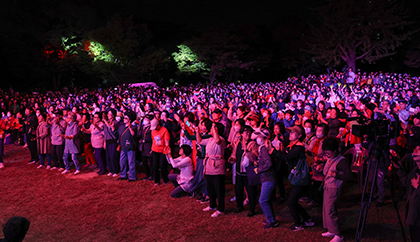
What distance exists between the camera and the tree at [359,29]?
1214 inches

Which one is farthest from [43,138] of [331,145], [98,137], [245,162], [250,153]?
[331,145]

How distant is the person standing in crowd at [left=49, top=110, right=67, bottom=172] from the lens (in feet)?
29.3

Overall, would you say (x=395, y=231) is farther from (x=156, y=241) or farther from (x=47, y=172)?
→ (x=47, y=172)

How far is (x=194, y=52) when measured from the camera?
36906 mm

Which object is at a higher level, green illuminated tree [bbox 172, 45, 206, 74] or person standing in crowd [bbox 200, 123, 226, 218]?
green illuminated tree [bbox 172, 45, 206, 74]

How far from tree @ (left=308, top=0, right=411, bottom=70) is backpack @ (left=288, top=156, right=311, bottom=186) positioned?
101 feet

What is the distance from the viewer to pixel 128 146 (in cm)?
761

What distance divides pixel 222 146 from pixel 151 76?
39104 millimetres

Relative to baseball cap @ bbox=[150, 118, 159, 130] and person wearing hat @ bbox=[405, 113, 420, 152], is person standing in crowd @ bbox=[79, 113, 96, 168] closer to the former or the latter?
baseball cap @ bbox=[150, 118, 159, 130]

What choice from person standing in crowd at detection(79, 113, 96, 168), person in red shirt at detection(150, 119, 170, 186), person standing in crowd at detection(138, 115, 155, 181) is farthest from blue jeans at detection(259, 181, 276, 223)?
person standing in crowd at detection(79, 113, 96, 168)

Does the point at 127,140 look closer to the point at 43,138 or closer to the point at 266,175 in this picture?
the point at 43,138

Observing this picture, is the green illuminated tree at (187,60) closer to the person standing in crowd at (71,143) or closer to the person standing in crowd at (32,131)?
the person standing in crowd at (32,131)

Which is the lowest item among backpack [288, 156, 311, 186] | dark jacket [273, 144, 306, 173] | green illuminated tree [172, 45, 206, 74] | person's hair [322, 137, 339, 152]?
backpack [288, 156, 311, 186]

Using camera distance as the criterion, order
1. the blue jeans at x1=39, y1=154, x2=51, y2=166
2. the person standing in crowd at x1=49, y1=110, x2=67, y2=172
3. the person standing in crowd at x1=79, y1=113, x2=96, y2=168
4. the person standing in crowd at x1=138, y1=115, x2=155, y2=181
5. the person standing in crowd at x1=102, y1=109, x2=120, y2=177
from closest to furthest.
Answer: the person standing in crowd at x1=138, y1=115, x2=155, y2=181 → the person standing in crowd at x1=102, y1=109, x2=120, y2=177 → the person standing in crowd at x1=49, y1=110, x2=67, y2=172 → the person standing in crowd at x1=79, y1=113, x2=96, y2=168 → the blue jeans at x1=39, y1=154, x2=51, y2=166
